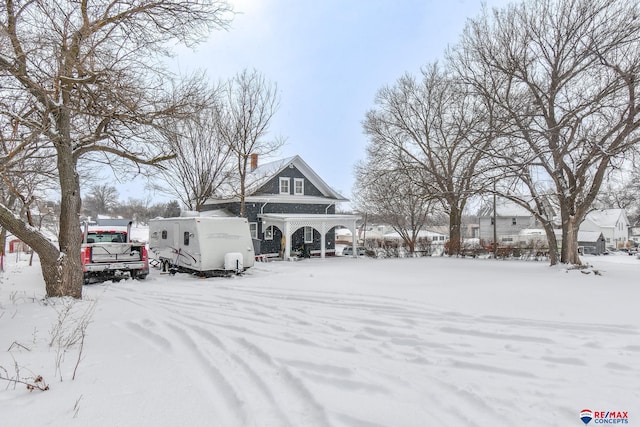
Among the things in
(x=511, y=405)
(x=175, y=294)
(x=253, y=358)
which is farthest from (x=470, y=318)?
(x=175, y=294)

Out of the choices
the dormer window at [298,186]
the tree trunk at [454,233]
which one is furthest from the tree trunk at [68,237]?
the tree trunk at [454,233]

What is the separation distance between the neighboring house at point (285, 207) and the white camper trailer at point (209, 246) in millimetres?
5770

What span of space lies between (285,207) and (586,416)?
22.5 metres

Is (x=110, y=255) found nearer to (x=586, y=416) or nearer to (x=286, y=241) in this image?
(x=286, y=241)

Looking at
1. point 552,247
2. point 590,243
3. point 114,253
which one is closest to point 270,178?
point 114,253

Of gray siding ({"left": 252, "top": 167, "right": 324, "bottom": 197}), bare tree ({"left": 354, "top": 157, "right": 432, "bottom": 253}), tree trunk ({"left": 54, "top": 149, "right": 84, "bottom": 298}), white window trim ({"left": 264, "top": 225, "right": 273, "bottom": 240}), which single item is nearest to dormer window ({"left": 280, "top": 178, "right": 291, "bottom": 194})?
gray siding ({"left": 252, "top": 167, "right": 324, "bottom": 197})

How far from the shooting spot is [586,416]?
312cm

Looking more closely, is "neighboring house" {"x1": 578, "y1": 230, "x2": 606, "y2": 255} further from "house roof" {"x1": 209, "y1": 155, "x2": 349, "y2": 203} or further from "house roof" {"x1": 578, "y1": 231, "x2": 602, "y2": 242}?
"house roof" {"x1": 209, "y1": 155, "x2": 349, "y2": 203}

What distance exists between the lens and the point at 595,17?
11.7m

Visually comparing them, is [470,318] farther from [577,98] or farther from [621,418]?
[577,98]

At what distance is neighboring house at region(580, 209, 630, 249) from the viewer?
55469 mm

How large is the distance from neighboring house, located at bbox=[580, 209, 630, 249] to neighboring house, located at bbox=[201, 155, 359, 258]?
160ft

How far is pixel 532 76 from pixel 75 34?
1424 centimetres

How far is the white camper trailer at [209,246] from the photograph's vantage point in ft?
44.9
